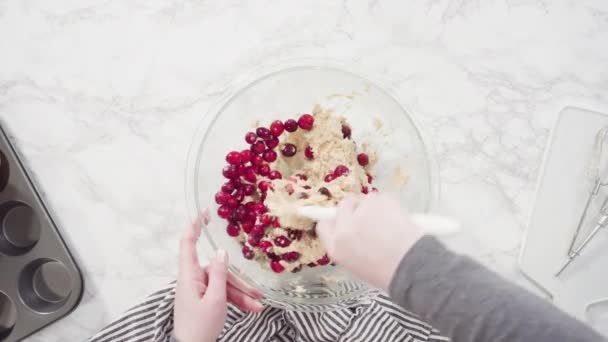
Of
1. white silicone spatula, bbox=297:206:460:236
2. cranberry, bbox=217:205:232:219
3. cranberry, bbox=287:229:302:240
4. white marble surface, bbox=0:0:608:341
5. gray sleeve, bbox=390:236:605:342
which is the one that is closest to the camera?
gray sleeve, bbox=390:236:605:342

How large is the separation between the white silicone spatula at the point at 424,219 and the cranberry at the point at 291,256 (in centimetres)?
12

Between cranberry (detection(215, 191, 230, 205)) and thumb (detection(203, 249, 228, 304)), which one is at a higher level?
cranberry (detection(215, 191, 230, 205))

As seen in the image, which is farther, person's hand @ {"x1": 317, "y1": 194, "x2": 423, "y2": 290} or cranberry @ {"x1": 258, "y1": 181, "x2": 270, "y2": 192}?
cranberry @ {"x1": 258, "y1": 181, "x2": 270, "y2": 192}

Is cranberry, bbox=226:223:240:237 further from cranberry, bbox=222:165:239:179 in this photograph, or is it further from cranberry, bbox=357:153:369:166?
cranberry, bbox=357:153:369:166

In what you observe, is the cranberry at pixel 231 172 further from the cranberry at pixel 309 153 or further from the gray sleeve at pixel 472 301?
the gray sleeve at pixel 472 301

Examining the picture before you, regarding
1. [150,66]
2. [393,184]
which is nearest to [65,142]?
[150,66]

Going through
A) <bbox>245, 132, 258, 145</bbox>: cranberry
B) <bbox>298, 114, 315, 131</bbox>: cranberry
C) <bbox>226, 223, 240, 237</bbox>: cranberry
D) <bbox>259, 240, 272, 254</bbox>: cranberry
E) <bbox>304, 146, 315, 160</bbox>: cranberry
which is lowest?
<bbox>226, 223, 240, 237</bbox>: cranberry

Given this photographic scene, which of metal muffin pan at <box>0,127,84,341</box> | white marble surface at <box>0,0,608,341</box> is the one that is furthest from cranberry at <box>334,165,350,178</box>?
metal muffin pan at <box>0,127,84,341</box>

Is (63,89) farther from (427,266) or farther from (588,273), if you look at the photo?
(588,273)

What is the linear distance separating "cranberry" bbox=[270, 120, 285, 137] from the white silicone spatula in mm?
248

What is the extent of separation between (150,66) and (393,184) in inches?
27.3

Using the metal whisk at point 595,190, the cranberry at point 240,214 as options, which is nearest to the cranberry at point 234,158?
the cranberry at point 240,214

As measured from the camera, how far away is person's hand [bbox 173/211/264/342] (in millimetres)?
973

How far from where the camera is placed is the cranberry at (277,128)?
1110 millimetres
